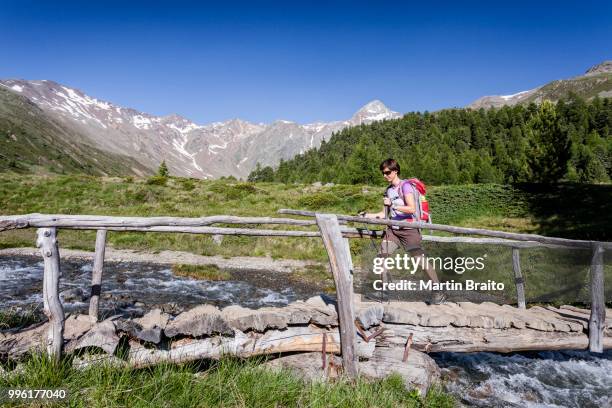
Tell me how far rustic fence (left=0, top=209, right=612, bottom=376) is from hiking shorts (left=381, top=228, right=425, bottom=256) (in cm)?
40

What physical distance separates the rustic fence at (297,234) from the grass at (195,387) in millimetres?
475

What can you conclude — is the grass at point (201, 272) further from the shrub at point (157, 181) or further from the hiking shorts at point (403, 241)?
the shrub at point (157, 181)

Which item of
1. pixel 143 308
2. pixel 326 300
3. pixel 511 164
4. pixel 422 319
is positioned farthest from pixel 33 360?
pixel 511 164

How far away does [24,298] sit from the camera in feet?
37.8

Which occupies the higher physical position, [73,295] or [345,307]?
[345,307]

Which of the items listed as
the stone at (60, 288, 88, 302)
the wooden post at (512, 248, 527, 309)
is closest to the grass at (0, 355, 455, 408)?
the wooden post at (512, 248, 527, 309)

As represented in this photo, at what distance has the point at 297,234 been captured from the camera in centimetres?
763

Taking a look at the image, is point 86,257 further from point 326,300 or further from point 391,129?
point 391,129

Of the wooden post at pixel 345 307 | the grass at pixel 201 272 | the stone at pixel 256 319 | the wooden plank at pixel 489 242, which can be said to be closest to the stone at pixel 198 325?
the stone at pixel 256 319

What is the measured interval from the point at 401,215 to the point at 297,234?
2.20m

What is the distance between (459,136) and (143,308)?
139 m

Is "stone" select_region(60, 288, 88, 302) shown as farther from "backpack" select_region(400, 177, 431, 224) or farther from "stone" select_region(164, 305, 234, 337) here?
"backpack" select_region(400, 177, 431, 224)

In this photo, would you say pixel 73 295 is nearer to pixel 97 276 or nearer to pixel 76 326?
pixel 97 276

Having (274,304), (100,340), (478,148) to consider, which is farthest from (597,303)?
(478,148)
